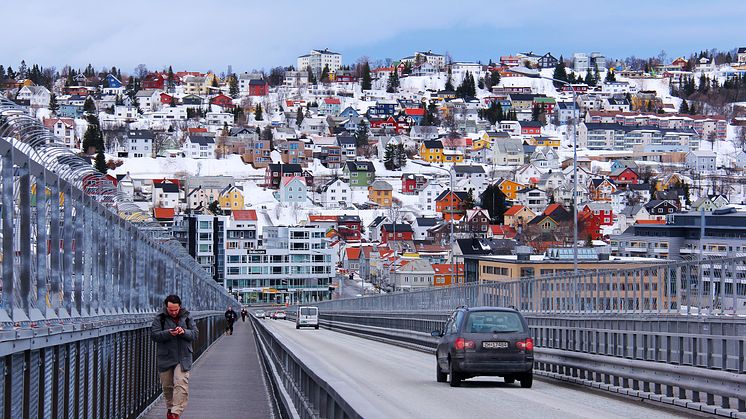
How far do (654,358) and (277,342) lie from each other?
20.7ft

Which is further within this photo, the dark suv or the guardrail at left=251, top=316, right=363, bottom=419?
the dark suv

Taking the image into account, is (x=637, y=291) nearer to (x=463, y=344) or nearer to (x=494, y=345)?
(x=494, y=345)

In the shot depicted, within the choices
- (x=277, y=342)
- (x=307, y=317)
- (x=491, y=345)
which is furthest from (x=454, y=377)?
(x=307, y=317)

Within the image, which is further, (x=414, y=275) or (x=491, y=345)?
(x=414, y=275)

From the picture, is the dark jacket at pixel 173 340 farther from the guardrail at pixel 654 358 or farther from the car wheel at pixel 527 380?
the car wheel at pixel 527 380

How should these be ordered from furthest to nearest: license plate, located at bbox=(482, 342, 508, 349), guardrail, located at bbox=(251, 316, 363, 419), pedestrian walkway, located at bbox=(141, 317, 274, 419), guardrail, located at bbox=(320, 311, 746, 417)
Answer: license plate, located at bbox=(482, 342, 508, 349)
pedestrian walkway, located at bbox=(141, 317, 274, 419)
guardrail, located at bbox=(320, 311, 746, 417)
guardrail, located at bbox=(251, 316, 363, 419)

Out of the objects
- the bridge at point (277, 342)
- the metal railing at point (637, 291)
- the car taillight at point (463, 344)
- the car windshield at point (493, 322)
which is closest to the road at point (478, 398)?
the bridge at point (277, 342)

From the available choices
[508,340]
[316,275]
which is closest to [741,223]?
[508,340]

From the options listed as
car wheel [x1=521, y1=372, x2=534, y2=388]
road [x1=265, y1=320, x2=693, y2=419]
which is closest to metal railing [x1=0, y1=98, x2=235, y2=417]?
road [x1=265, y1=320, x2=693, y2=419]

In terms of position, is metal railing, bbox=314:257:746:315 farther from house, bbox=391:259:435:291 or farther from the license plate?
house, bbox=391:259:435:291

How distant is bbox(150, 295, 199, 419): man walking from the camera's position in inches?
562

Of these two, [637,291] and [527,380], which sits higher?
[637,291]

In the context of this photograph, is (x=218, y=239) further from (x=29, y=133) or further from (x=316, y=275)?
(x=29, y=133)

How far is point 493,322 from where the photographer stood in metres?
22.1
